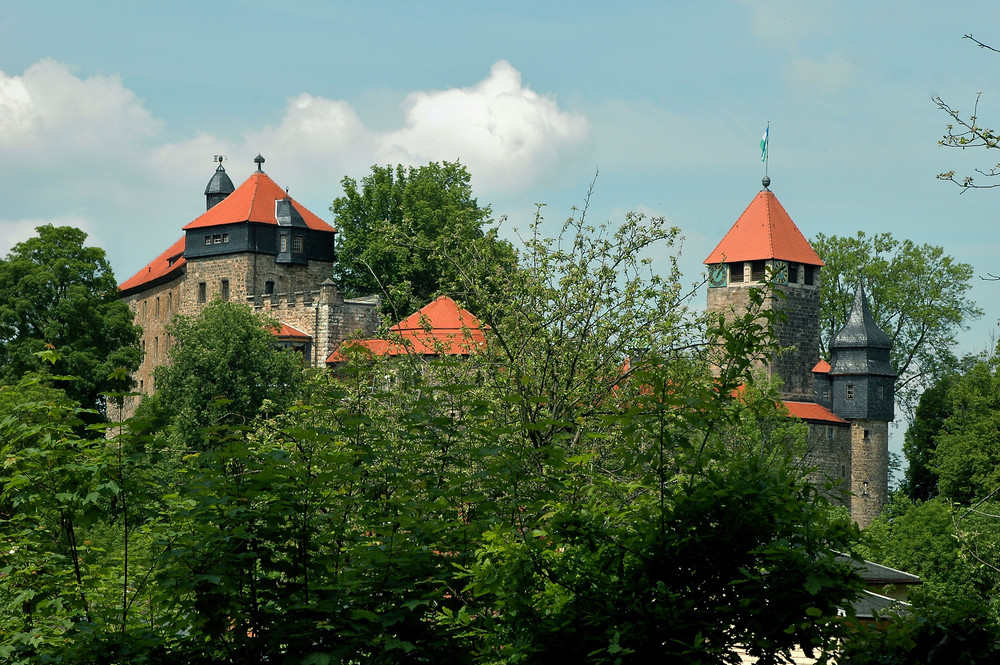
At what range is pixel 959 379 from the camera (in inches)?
2031

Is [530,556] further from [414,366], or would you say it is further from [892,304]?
[892,304]

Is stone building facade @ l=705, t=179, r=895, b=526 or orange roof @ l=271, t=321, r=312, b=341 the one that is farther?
stone building facade @ l=705, t=179, r=895, b=526

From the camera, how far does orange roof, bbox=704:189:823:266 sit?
52.4 metres

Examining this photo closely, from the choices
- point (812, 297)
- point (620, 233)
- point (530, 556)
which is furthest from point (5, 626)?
point (812, 297)

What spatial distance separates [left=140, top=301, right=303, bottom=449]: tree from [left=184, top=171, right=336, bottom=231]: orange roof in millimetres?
9577

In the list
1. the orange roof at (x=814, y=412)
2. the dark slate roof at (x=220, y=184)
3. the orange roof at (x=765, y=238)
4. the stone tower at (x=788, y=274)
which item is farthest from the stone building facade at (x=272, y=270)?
the orange roof at (x=814, y=412)

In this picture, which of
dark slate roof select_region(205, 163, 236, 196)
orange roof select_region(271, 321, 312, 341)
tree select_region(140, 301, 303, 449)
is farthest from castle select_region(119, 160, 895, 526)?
dark slate roof select_region(205, 163, 236, 196)

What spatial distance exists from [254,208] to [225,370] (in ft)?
43.5

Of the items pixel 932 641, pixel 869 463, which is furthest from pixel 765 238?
pixel 932 641

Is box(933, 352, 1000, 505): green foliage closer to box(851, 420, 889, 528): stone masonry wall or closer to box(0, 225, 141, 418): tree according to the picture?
box(851, 420, 889, 528): stone masonry wall

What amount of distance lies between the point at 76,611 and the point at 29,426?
1.12m

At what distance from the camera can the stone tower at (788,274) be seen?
51188 millimetres

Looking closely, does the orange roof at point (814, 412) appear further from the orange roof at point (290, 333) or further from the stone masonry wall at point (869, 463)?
the orange roof at point (290, 333)

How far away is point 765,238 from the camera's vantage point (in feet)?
173
